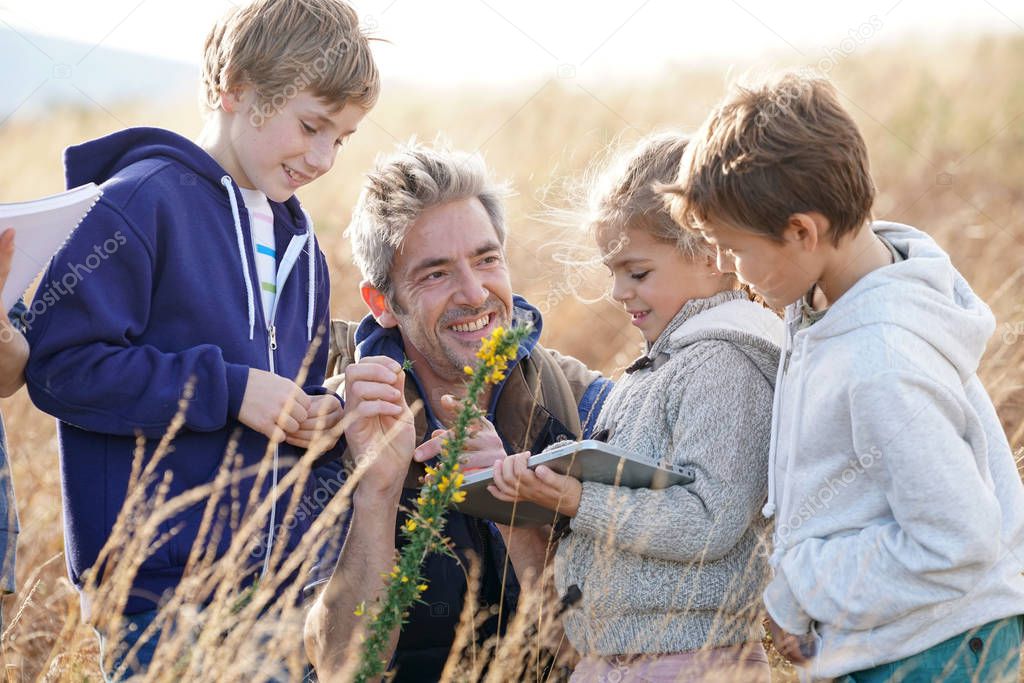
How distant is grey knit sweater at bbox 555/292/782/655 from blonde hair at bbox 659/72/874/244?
384 mm

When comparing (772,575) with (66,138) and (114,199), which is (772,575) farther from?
(66,138)

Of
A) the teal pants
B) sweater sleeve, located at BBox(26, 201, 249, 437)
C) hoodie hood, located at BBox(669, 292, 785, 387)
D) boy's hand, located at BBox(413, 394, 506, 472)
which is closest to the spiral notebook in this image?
sweater sleeve, located at BBox(26, 201, 249, 437)

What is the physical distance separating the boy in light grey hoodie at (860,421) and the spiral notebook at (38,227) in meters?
1.34

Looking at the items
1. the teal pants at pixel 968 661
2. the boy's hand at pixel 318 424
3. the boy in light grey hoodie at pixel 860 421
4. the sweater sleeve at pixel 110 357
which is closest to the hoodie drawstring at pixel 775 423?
the boy in light grey hoodie at pixel 860 421

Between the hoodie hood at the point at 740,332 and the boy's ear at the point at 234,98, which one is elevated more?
the boy's ear at the point at 234,98

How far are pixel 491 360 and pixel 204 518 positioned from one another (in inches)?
34.1

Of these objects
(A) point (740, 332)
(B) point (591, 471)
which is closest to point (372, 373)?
(B) point (591, 471)

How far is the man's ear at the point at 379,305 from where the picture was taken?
3.68 m

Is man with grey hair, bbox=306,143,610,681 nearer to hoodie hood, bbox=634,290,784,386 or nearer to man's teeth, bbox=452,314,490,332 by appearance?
man's teeth, bbox=452,314,490,332

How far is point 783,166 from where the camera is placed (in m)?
2.43

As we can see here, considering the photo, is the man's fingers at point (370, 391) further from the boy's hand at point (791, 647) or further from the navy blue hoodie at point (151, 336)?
the boy's hand at point (791, 647)

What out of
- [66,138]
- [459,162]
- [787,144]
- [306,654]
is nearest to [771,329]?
[787,144]

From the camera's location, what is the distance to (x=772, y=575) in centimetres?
264

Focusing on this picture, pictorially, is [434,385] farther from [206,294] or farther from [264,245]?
[206,294]
